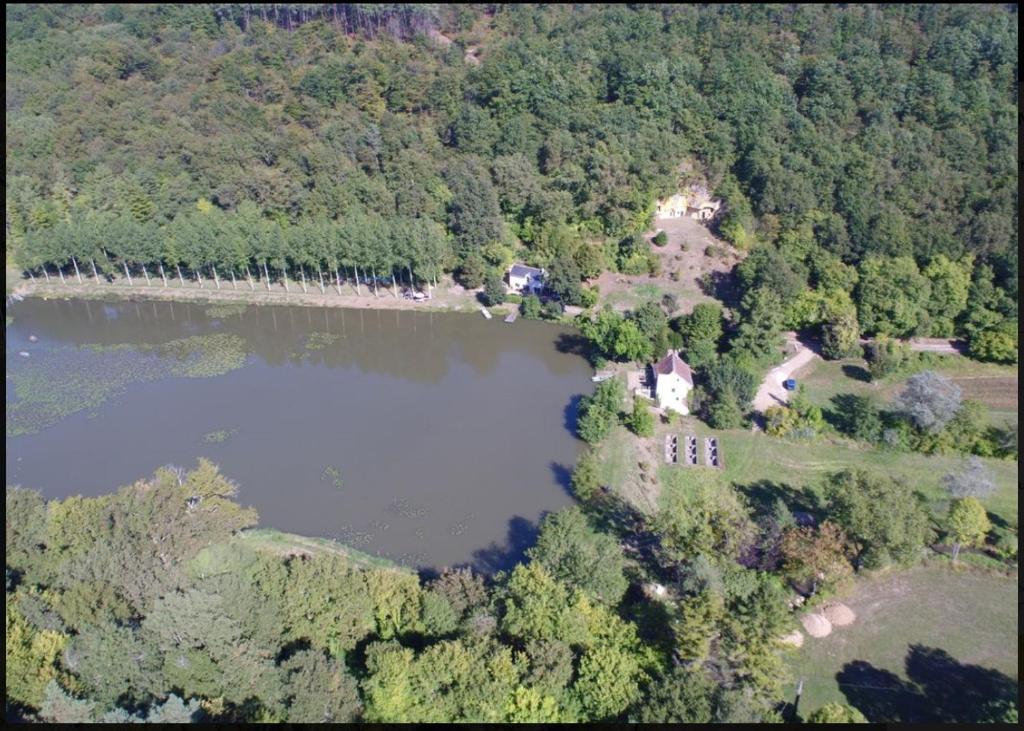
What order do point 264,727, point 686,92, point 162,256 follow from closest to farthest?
point 264,727
point 162,256
point 686,92

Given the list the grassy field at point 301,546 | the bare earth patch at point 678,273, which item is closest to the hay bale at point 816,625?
the grassy field at point 301,546

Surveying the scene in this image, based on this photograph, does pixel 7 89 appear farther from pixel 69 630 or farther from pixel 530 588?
pixel 530 588

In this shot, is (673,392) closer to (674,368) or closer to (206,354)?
(674,368)

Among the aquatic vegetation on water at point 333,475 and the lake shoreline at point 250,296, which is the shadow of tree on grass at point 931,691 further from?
the lake shoreline at point 250,296

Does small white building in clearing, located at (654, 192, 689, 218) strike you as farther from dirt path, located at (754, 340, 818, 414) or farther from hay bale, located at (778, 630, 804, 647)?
hay bale, located at (778, 630, 804, 647)

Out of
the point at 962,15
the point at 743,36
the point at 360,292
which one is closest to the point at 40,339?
the point at 360,292

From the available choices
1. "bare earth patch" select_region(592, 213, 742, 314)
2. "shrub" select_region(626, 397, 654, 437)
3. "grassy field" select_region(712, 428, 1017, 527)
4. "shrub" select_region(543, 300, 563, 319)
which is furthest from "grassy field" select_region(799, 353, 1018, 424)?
"shrub" select_region(543, 300, 563, 319)
